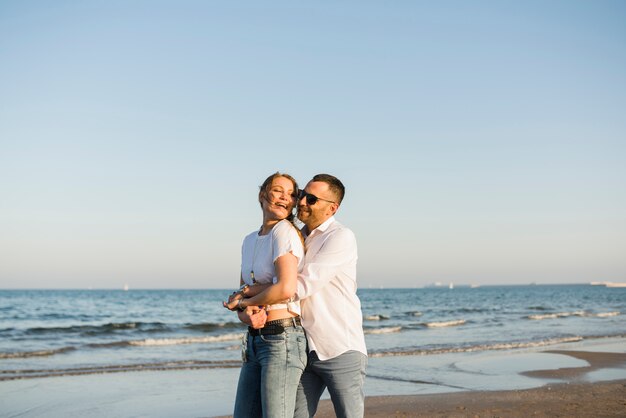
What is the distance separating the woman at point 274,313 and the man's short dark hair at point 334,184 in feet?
0.57

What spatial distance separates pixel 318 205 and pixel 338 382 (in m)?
1.01

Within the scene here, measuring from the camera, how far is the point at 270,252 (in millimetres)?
3623

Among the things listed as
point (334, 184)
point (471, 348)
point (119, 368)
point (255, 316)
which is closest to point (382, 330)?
point (471, 348)

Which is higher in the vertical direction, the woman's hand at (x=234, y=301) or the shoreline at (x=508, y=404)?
the woman's hand at (x=234, y=301)

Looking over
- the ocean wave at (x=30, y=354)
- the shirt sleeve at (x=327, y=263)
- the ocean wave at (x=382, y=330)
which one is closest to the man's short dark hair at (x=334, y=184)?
the shirt sleeve at (x=327, y=263)

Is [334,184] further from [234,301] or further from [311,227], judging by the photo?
[234,301]

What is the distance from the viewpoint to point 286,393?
3527 millimetres

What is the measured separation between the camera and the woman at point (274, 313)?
350 centimetres

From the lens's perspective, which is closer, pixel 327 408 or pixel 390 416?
pixel 390 416

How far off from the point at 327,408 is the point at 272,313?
4.80 metres

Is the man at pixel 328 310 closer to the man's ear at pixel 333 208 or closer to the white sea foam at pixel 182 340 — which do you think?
the man's ear at pixel 333 208

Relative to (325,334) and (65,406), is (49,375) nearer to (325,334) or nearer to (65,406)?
(65,406)

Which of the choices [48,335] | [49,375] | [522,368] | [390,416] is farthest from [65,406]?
[48,335]

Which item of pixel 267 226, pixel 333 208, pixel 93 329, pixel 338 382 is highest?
pixel 333 208
